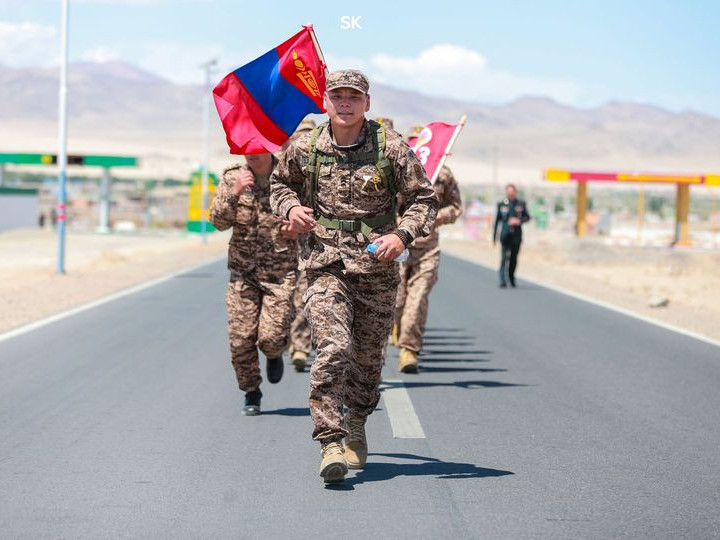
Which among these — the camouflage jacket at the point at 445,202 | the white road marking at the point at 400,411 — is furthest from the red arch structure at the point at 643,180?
the white road marking at the point at 400,411

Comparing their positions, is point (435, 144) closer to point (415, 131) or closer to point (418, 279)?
point (415, 131)


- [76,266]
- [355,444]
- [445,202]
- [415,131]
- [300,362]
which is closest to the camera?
[355,444]

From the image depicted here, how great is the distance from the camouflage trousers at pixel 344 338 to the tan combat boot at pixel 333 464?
45 mm

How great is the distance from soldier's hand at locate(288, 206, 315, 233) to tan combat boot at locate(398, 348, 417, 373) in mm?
4905

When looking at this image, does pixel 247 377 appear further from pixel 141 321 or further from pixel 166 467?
pixel 141 321

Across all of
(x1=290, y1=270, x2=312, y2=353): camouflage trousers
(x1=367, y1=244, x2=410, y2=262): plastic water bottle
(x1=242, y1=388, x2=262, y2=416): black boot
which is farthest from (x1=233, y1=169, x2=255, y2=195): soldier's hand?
(x1=290, y1=270, x2=312, y2=353): camouflage trousers

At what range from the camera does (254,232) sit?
834cm

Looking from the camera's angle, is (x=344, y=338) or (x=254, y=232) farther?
(x=254, y=232)

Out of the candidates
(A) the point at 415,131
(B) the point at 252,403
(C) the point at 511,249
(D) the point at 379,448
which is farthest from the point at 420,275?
(C) the point at 511,249

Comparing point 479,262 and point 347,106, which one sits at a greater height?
point 347,106

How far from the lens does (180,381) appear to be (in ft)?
33.3

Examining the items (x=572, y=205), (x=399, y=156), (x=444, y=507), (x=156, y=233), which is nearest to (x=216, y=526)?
(x=444, y=507)

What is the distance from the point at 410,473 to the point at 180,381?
390 cm

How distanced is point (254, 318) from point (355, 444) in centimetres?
191
